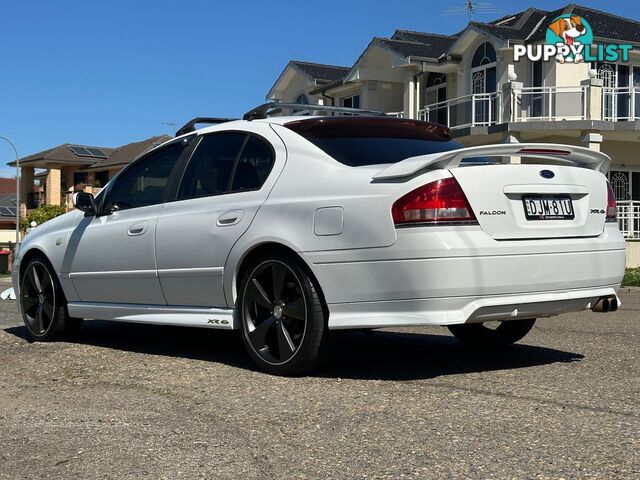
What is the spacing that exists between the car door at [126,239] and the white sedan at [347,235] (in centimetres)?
1

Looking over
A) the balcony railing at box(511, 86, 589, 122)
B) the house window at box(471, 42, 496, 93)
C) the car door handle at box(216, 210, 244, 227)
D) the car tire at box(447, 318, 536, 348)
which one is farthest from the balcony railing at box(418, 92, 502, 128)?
the car door handle at box(216, 210, 244, 227)

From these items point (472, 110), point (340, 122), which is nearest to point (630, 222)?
point (472, 110)

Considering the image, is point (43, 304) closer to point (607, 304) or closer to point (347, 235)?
point (347, 235)

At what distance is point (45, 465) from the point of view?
330cm

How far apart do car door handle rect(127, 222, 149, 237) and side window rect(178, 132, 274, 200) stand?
34 centimetres

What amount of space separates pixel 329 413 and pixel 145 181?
2861mm

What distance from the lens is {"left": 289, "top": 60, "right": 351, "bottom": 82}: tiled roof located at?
129ft

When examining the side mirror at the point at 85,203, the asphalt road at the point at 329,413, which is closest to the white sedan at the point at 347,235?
the side mirror at the point at 85,203

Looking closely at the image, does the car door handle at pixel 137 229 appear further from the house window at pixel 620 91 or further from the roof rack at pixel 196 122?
the house window at pixel 620 91

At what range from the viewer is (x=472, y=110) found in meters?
27.5

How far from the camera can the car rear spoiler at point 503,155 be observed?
14.7ft

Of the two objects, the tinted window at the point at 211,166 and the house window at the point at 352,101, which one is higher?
the house window at the point at 352,101

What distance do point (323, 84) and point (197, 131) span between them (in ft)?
109

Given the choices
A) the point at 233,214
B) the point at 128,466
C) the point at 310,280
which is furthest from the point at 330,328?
the point at 128,466
